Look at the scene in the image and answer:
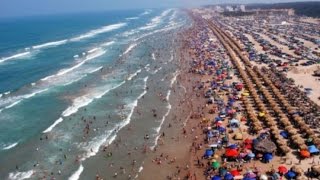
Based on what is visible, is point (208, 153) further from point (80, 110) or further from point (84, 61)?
point (84, 61)

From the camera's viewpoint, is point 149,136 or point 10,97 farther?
point 10,97

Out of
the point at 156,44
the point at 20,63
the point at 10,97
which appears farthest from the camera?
the point at 156,44

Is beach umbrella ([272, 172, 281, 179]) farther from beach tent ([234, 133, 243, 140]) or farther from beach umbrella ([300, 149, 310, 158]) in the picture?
beach tent ([234, 133, 243, 140])

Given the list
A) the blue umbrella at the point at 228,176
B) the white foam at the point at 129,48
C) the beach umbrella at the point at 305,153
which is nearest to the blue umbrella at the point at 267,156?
the beach umbrella at the point at 305,153

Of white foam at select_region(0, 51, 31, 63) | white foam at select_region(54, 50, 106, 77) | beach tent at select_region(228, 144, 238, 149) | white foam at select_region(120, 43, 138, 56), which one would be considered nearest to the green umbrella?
beach tent at select_region(228, 144, 238, 149)

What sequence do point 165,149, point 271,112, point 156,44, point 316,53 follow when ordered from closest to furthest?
point 165,149
point 271,112
point 316,53
point 156,44

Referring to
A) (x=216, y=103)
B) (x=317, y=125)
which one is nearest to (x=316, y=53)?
(x=216, y=103)

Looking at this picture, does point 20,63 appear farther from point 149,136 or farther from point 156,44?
point 149,136
